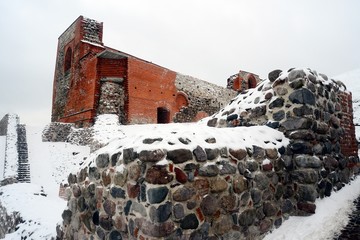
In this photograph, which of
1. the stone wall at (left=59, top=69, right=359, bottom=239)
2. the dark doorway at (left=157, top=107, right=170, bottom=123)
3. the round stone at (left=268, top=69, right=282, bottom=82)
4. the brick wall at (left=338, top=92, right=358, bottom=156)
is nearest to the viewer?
the stone wall at (left=59, top=69, right=359, bottom=239)

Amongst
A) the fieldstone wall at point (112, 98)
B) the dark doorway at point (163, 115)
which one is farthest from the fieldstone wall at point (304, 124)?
the dark doorway at point (163, 115)

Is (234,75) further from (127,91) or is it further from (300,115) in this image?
(300,115)

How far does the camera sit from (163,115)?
50.8 feet

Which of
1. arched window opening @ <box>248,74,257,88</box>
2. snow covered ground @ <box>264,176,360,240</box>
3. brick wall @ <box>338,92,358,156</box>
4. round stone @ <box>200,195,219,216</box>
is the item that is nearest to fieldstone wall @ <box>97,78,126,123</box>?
brick wall @ <box>338,92,358,156</box>

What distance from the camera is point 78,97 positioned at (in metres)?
14.0

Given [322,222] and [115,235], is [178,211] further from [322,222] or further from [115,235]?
[322,222]

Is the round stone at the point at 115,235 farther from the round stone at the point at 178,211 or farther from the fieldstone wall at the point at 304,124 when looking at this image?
the fieldstone wall at the point at 304,124

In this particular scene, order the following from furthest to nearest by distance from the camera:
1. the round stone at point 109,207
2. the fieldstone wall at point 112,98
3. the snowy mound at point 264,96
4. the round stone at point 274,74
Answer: the fieldstone wall at point 112,98 → the round stone at point 274,74 → the snowy mound at point 264,96 → the round stone at point 109,207

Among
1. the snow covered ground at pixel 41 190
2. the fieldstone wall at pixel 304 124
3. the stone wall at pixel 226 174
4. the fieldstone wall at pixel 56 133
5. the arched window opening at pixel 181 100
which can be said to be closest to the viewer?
the stone wall at pixel 226 174

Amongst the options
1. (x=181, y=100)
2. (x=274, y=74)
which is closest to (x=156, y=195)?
(x=274, y=74)

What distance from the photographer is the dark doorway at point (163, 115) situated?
602 inches

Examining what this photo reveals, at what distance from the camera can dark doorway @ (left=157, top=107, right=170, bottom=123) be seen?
15289 mm

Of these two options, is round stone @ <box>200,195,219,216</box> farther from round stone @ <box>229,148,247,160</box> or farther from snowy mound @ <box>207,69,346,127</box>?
snowy mound @ <box>207,69,346,127</box>

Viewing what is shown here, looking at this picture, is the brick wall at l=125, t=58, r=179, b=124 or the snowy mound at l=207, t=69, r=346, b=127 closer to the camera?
the snowy mound at l=207, t=69, r=346, b=127
